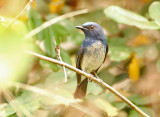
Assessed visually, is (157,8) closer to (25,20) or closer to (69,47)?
(25,20)

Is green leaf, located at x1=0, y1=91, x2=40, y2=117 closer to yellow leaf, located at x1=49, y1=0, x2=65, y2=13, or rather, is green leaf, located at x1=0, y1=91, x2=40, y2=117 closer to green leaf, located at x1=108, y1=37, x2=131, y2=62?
green leaf, located at x1=108, y1=37, x2=131, y2=62

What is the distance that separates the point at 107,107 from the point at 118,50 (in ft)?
3.21

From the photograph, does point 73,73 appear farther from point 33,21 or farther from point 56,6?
point 56,6

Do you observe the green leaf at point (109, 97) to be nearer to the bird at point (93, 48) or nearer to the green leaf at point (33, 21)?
the bird at point (93, 48)

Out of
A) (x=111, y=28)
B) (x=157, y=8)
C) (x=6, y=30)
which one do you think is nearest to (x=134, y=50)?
(x=111, y=28)

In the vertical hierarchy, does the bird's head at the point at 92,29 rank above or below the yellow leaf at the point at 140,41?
above

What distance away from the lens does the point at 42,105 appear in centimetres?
298

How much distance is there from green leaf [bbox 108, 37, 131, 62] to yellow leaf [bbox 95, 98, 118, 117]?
0.71m

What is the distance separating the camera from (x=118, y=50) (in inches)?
148

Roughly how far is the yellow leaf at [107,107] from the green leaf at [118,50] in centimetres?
71

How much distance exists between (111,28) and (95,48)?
1.23 meters

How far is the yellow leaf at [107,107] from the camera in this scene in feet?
9.58

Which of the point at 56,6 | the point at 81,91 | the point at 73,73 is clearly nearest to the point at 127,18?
the point at 73,73

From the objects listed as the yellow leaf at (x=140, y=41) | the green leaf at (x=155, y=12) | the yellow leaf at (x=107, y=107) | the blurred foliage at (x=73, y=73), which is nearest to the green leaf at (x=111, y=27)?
the blurred foliage at (x=73, y=73)
